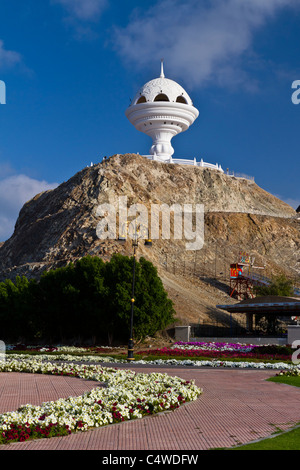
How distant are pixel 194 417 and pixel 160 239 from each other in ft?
202

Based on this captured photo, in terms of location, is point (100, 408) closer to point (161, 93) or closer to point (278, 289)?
point (278, 289)

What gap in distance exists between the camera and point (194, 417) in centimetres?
1238

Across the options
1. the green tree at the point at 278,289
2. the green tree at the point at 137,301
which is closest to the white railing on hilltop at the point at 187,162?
the green tree at the point at 278,289

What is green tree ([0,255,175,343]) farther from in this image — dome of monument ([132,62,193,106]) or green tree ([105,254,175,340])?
dome of monument ([132,62,193,106])

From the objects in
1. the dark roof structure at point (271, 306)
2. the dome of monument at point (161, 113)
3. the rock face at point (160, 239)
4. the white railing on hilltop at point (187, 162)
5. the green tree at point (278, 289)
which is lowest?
the dark roof structure at point (271, 306)

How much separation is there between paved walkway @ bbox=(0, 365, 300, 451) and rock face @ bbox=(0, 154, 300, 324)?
43.2 metres

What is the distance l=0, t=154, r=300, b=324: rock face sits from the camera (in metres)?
69.2

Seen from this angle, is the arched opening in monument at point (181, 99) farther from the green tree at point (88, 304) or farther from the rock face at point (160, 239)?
the green tree at point (88, 304)

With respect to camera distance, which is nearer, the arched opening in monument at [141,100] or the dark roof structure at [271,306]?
the dark roof structure at [271,306]

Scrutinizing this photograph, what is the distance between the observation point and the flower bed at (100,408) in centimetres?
1058

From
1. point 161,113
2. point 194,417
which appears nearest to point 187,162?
point 161,113

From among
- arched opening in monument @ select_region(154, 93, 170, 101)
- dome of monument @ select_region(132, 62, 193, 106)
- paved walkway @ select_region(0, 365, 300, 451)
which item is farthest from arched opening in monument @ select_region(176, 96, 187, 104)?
paved walkway @ select_region(0, 365, 300, 451)

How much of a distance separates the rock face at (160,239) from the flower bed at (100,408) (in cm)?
4512
